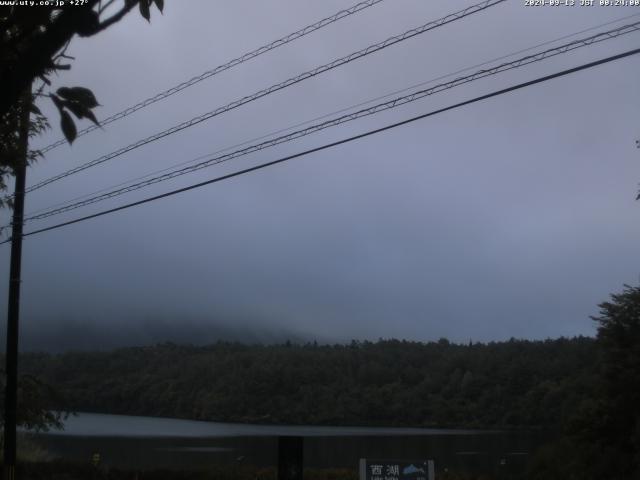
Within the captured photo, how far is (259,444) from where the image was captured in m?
50.7

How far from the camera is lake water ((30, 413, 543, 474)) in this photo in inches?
1534

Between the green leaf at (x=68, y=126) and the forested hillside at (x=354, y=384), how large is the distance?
163 ft

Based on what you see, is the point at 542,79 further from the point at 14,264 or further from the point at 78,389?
the point at 78,389

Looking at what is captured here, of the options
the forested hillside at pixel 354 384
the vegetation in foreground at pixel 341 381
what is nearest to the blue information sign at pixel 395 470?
the vegetation in foreground at pixel 341 381

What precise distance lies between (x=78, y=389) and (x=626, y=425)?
30.9 m

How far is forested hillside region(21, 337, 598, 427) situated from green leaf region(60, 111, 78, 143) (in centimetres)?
4968

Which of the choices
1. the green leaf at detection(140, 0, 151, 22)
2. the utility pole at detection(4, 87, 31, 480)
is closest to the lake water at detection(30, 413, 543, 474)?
the utility pole at detection(4, 87, 31, 480)

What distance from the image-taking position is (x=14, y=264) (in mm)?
18953

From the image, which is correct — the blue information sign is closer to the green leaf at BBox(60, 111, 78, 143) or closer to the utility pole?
the utility pole

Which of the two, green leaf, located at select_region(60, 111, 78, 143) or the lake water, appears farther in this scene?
the lake water

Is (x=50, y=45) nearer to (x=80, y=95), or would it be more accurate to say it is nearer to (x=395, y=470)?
(x=80, y=95)

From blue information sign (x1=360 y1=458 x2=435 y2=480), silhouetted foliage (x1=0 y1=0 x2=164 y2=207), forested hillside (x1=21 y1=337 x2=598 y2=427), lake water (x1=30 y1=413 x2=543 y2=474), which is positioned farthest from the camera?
forested hillside (x1=21 y1=337 x2=598 y2=427)

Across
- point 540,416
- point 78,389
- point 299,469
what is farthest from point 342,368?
point 299,469

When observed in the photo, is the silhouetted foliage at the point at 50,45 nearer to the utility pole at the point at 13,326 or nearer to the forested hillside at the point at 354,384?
the utility pole at the point at 13,326
